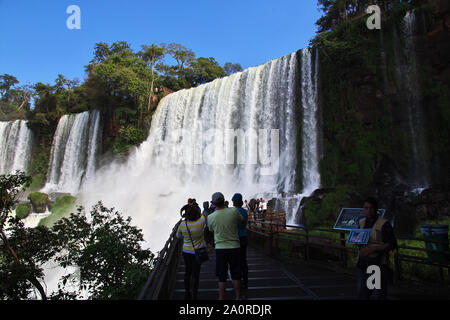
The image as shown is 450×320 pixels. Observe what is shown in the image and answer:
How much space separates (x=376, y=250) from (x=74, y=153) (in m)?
40.1

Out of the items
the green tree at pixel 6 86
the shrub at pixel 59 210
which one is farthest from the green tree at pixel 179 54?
the green tree at pixel 6 86

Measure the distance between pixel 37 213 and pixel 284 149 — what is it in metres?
25.4

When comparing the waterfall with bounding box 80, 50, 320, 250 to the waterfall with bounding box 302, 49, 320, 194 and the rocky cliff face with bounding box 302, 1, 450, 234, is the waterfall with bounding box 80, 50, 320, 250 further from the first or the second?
the rocky cliff face with bounding box 302, 1, 450, 234

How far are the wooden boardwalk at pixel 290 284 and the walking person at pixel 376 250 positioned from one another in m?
1.30

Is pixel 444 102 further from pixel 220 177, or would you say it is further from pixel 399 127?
pixel 220 177

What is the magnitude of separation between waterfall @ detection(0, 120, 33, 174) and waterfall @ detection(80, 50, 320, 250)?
17.4m

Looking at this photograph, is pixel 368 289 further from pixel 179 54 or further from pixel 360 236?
pixel 179 54

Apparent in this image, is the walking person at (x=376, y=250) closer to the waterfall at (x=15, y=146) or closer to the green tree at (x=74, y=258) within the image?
the green tree at (x=74, y=258)

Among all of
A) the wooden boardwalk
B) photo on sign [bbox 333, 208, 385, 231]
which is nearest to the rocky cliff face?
the wooden boardwalk

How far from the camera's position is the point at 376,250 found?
331cm

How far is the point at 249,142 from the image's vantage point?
2334 cm

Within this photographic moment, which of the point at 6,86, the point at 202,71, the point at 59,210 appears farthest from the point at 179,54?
the point at 6,86

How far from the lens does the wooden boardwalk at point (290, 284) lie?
4781mm

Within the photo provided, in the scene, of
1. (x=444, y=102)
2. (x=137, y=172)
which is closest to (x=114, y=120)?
(x=137, y=172)
